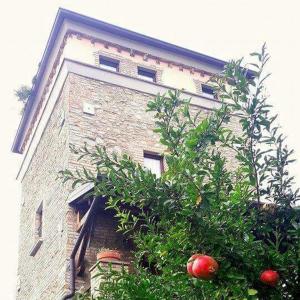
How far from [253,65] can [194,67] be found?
9.20 m

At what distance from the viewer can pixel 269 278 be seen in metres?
2.87

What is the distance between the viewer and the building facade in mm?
8695

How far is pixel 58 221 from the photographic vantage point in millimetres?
8992

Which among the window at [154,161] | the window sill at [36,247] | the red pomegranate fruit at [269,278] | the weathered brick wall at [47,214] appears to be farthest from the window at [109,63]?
the red pomegranate fruit at [269,278]

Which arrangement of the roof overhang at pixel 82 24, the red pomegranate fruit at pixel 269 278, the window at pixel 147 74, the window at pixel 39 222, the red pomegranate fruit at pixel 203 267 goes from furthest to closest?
the window at pixel 147 74
the roof overhang at pixel 82 24
the window at pixel 39 222
the red pomegranate fruit at pixel 269 278
the red pomegranate fruit at pixel 203 267

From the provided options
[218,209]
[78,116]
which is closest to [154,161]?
[78,116]

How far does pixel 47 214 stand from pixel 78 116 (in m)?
2.23

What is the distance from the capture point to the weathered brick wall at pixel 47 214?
340 inches

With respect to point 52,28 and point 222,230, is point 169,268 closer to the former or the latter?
point 222,230

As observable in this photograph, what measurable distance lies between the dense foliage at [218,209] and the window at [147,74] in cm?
817

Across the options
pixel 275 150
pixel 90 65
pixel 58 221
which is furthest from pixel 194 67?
pixel 275 150

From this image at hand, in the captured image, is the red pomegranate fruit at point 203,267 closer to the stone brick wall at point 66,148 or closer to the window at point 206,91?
the stone brick wall at point 66,148

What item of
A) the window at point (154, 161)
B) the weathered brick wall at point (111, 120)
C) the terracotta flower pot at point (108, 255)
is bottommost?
the terracotta flower pot at point (108, 255)

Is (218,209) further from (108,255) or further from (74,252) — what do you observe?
(74,252)
